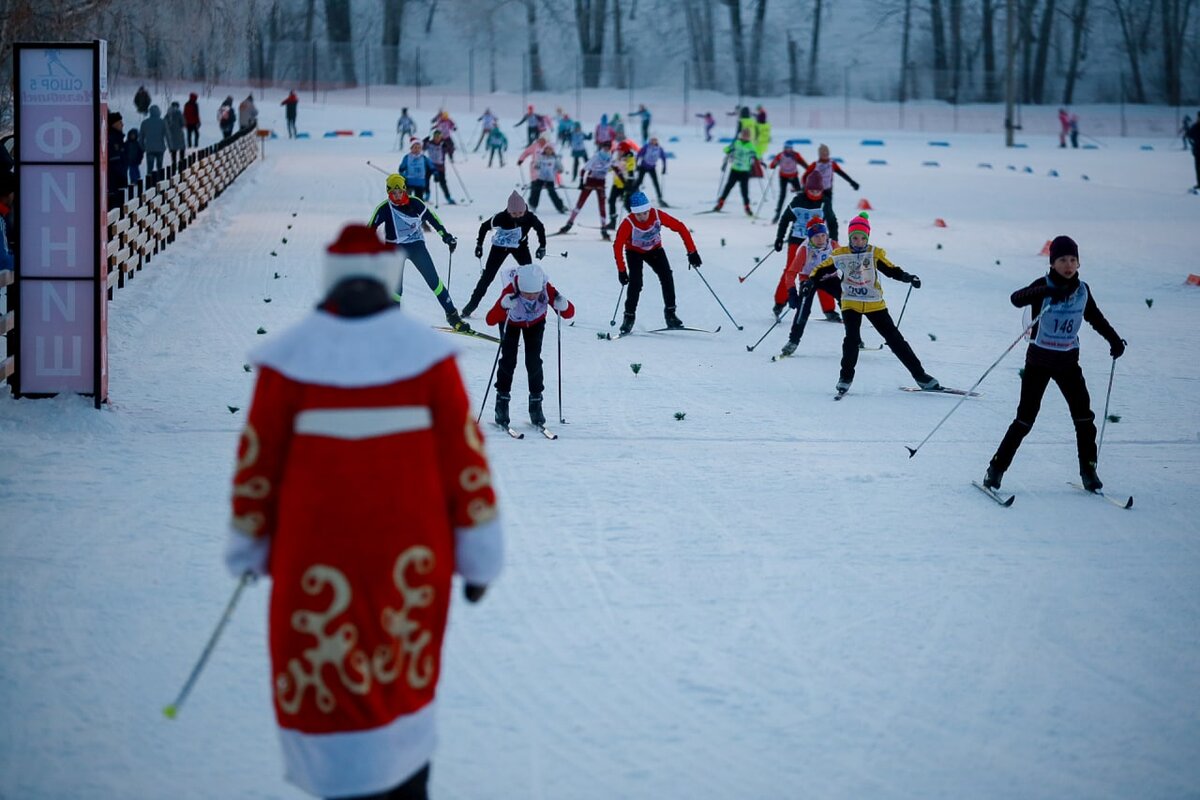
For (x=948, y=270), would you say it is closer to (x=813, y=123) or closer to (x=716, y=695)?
(x=716, y=695)

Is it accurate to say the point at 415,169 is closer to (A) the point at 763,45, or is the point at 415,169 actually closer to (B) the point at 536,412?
(B) the point at 536,412

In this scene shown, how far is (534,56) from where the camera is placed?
→ 72438 mm

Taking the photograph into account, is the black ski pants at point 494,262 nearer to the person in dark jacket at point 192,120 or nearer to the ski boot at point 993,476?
the ski boot at point 993,476

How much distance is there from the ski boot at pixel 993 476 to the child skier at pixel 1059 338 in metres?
0.05

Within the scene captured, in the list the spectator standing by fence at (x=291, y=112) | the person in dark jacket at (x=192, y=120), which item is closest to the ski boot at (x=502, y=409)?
the person in dark jacket at (x=192, y=120)

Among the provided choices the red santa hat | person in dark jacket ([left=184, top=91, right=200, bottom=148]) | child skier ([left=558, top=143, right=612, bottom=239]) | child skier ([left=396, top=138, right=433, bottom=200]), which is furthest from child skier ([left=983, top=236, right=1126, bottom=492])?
person in dark jacket ([left=184, top=91, right=200, bottom=148])

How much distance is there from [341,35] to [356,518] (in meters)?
76.0

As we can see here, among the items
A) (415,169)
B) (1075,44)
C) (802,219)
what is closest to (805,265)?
(802,219)

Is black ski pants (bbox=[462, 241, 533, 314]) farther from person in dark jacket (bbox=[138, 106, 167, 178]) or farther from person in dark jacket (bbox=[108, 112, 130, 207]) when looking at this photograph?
person in dark jacket (bbox=[138, 106, 167, 178])

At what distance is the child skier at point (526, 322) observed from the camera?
1020 centimetres

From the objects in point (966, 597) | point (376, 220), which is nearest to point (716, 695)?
point (966, 597)

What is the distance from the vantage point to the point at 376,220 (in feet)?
47.9

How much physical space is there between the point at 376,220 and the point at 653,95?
5444 centimetres

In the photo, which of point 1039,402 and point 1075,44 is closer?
point 1039,402
